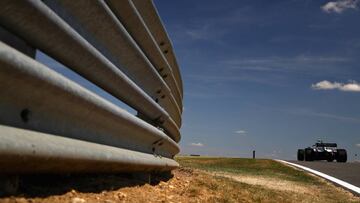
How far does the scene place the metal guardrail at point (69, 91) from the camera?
2377 millimetres

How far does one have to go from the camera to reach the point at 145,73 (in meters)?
5.05

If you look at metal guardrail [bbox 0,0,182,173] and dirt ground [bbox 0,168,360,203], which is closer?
metal guardrail [bbox 0,0,182,173]

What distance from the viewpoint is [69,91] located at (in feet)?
9.38

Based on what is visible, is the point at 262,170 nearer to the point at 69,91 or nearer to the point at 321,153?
the point at 69,91

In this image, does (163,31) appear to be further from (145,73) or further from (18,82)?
(18,82)

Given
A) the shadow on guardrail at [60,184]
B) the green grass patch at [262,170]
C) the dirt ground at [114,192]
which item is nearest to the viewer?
the shadow on guardrail at [60,184]

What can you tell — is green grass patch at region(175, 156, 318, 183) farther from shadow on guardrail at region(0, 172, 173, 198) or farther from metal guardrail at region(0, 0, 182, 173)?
metal guardrail at region(0, 0, 182, 173)

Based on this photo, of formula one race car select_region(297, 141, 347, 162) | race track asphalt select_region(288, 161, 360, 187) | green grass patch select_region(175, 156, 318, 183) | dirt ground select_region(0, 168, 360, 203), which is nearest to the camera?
dirt ground select_region(0, 168, 360, 203)

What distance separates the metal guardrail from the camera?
2.38m

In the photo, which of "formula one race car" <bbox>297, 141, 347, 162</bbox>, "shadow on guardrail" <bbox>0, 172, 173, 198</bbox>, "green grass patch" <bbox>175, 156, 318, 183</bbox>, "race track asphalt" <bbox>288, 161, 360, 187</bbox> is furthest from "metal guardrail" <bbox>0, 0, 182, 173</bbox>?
"formula one race car" <bbox>297, 141, 347, 162</bbox>

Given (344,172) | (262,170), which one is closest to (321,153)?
(344,172)

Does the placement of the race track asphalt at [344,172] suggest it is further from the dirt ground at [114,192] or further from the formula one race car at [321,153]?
the formula one race car at [321,153]

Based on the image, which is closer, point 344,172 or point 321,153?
point 344,172

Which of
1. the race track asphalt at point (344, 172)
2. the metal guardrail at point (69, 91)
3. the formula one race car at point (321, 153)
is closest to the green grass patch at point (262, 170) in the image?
the race track asphalt at point (344, 172)
